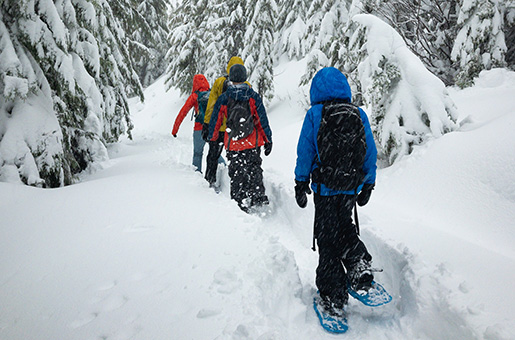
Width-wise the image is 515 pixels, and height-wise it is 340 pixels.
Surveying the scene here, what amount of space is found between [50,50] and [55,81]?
655mm

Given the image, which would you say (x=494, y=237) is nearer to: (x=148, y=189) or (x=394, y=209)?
(x=394, y=209)

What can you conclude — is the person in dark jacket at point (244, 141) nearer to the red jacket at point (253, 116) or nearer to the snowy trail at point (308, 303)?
the red jacket at point (253, 116)

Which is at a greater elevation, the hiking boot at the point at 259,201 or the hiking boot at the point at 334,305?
the hiking boot at the point at 334,305

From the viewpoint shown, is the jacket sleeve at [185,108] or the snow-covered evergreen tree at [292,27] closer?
the jacket sleeve at [185,108]

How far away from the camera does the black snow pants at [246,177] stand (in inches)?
198

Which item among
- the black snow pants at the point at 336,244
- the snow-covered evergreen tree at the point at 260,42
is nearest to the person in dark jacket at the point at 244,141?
→ the black snow pants at the point at 336,244

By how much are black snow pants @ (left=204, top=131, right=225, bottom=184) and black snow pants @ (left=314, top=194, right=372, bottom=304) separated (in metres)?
3.15

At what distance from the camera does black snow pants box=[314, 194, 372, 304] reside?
8.75 ft

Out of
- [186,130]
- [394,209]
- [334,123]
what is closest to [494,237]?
[394,209]

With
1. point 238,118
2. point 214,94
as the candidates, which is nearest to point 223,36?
point 214,94

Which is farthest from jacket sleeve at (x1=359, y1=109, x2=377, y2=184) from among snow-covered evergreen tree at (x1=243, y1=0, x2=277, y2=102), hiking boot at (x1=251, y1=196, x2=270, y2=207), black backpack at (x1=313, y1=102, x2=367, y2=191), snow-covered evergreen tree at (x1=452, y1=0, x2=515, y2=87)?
snow-covered evergreen tree at (x1=243, y1=0, x2=277, y2=102)

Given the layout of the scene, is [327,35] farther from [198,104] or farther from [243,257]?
[243,257]

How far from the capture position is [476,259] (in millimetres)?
2646

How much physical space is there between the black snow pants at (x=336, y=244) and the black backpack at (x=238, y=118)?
8.01 ft
